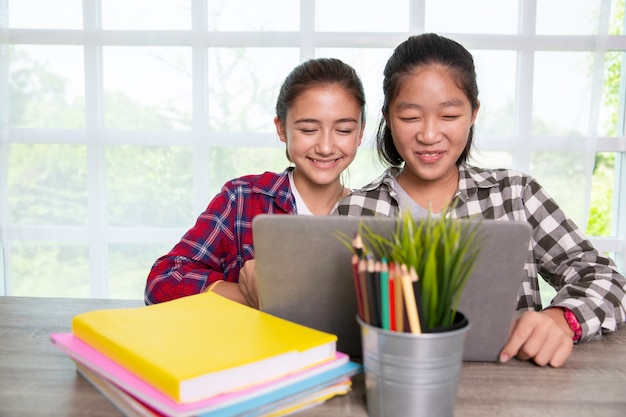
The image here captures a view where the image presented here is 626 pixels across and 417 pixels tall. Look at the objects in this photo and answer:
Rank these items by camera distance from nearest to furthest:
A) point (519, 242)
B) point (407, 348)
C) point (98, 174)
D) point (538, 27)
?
point (407, 348) → point (519, 242) → point (538, 27) → point (98, 174)

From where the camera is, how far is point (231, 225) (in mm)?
1595

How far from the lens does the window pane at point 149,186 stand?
9.17ft

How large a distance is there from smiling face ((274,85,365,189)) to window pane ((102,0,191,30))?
1363 millimetres

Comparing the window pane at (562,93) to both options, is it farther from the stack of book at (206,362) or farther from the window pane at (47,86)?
the stack of book at (206,362)

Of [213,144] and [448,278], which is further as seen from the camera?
[213,144]

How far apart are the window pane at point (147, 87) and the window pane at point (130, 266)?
603mm

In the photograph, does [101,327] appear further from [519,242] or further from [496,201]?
[496,201]

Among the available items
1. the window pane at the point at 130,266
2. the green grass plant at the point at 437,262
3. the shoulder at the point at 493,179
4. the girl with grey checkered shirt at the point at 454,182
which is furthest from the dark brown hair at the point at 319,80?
the window pane at the point at 130,266

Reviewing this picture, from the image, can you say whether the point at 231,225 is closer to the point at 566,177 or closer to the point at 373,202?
the point at 373,202

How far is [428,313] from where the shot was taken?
637mm

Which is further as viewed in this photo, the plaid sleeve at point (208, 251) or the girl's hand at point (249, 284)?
the plaid sleeve at point (208, 251)

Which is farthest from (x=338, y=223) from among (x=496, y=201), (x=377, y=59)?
(x=377, y=59)

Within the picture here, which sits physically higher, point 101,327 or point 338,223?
point 338,223

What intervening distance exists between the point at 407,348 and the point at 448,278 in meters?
0.09
